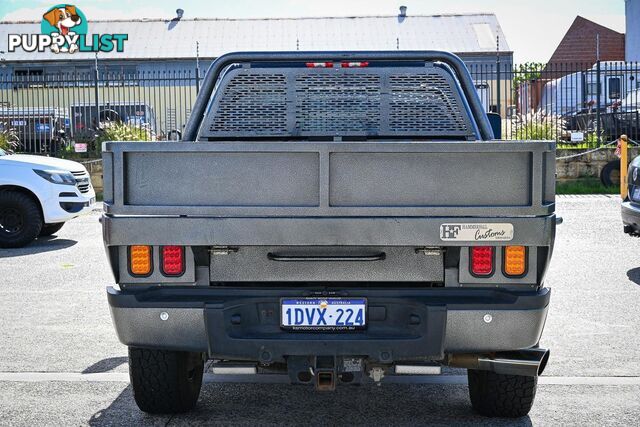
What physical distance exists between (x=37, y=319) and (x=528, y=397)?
4396mm

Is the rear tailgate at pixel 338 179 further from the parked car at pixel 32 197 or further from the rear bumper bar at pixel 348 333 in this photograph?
the parked car at pixel 32 197

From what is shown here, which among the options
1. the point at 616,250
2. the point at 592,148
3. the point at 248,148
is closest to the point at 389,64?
the point at 248,148

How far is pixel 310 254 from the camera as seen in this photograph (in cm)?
458

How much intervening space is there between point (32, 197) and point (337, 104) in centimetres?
786

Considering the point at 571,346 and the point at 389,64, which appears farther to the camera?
the point at 571,346

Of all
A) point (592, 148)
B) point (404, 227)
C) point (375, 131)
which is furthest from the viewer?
point (592, 148)

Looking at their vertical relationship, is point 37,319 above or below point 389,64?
below

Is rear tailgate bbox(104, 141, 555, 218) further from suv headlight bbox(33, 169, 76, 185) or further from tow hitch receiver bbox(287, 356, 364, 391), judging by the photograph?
suv headlight bbox(33, 169, 76, 185)

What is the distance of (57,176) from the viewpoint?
13.0 m

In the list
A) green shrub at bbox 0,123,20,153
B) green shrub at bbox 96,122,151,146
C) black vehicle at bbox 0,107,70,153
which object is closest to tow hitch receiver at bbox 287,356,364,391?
green shrub at bbox 96,122,151,146

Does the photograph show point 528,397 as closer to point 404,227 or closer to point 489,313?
point 489,313

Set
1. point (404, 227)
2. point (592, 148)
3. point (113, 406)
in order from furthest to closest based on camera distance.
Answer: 1. point (592, 148)
2. point (113, 406)
3. point (404, 227)

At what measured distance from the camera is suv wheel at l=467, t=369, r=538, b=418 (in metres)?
4.94

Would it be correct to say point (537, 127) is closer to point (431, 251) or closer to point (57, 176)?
point (57, 176)
